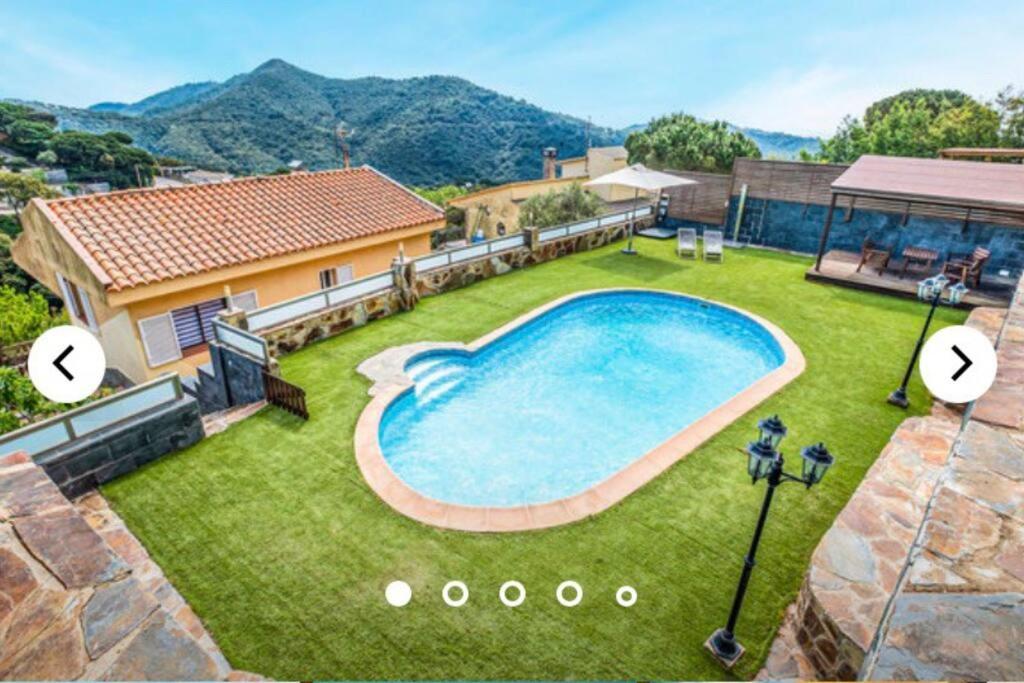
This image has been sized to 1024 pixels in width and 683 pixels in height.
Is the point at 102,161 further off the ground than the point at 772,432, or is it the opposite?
the point at 102,161

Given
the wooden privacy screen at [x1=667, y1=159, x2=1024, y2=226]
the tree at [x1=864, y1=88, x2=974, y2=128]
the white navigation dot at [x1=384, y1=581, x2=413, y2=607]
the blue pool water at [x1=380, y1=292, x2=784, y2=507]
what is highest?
the tree at [x1=864, y1=88, x2=974, y2=128]

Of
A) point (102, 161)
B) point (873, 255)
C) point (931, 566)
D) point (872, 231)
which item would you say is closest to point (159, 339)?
point (931, 566)

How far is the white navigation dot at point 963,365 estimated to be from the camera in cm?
507

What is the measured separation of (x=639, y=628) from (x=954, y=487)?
3.36 meters

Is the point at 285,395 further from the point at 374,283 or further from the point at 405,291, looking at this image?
the point at 405,291

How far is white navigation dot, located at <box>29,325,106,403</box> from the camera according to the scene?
6.55 meters

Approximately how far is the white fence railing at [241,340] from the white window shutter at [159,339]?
2.06 m

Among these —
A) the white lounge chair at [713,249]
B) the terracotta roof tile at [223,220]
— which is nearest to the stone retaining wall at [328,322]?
the terracotta roof tile at [223,220]

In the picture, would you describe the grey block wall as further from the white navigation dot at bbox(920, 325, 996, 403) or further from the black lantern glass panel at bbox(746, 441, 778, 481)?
the white navigation dot at bbox(920, 325, 996, 403)

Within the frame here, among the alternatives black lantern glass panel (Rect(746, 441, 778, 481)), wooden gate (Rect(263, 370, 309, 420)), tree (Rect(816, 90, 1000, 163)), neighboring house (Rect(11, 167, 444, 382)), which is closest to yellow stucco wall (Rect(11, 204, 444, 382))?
neighboring house (Rect(11, 167, 444, 382))

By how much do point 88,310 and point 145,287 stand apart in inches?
120

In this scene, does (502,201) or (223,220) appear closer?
(223,220)

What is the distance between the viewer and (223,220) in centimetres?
1402

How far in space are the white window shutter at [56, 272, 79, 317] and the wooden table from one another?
2423 cm
